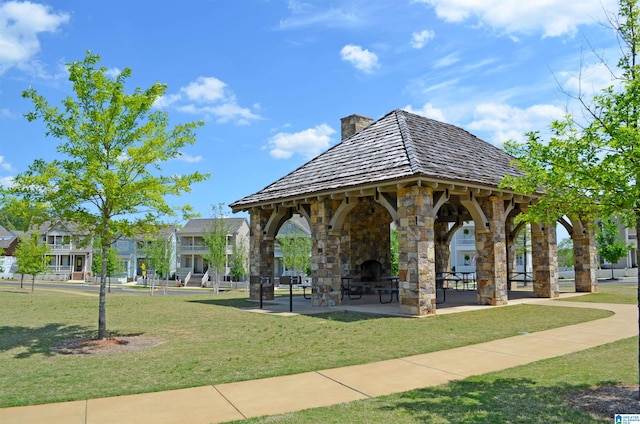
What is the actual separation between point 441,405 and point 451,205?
18.9 meters

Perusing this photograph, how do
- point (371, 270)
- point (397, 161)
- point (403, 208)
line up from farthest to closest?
1. point (371, 270)
2. point (397, 161)
3. point (403, 208)

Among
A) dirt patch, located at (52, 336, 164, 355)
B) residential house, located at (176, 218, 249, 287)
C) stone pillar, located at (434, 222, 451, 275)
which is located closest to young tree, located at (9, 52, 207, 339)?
dirt patch, located at (52, 336, 164, 355)

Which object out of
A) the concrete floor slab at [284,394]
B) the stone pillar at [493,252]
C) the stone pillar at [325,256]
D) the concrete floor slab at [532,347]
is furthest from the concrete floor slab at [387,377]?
the stone pillar at [493,252]

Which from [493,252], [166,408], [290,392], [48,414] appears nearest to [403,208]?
[493,252]

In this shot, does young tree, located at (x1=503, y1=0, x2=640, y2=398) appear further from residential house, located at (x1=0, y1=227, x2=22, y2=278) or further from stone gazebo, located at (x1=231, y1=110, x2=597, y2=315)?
residential house, located at (x1=0, y1=227, x2=22, y2=278)


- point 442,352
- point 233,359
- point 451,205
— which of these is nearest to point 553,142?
point 442,352

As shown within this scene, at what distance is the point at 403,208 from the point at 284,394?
828 cm

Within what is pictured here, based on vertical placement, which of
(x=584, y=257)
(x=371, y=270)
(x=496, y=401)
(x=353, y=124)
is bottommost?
(x=496, y=401)

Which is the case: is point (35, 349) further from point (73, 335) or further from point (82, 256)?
point (82, 256)

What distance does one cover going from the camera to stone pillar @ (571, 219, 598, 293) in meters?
20.6

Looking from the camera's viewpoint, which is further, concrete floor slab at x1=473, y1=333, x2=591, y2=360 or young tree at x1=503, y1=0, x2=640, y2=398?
concrete floor slab at x1=473, y1=333, x2=591, y2=360

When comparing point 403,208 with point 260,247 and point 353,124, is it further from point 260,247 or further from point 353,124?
point 353,124

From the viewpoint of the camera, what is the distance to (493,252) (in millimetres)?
15375

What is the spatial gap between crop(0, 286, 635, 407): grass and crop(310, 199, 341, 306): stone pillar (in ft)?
7.01
